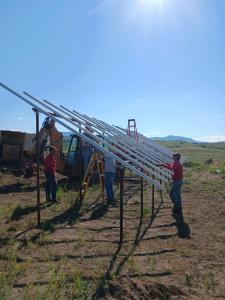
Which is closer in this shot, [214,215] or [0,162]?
[214,215]

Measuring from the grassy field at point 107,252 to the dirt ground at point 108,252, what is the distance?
0.01m

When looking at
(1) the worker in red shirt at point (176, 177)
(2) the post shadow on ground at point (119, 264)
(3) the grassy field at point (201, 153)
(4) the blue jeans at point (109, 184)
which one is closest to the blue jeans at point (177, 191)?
(1) the worker in red shirt at point (176, 177)

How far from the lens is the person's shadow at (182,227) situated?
9609mm

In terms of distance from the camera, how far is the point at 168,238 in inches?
366

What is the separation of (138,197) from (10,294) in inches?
396

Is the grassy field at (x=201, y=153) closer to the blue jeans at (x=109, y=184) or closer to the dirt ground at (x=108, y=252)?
the blue jeans at (x=109, y=184)

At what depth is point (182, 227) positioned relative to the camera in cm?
1048

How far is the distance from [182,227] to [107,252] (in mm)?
3147

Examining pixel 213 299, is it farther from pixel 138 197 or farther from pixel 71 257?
pixel 138 197

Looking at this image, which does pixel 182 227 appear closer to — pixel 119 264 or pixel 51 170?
pixel 119 264

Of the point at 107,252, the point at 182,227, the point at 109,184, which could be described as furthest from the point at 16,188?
the point at 107,252

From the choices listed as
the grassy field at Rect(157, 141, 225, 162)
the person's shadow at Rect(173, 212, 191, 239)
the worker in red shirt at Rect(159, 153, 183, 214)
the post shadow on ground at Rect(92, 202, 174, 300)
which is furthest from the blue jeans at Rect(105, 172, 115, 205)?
the grassy field at Rect(157, 141, 225, 162)

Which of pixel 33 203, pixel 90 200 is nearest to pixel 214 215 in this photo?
pixel 90 200

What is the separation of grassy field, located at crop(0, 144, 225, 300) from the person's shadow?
24 millimetres
